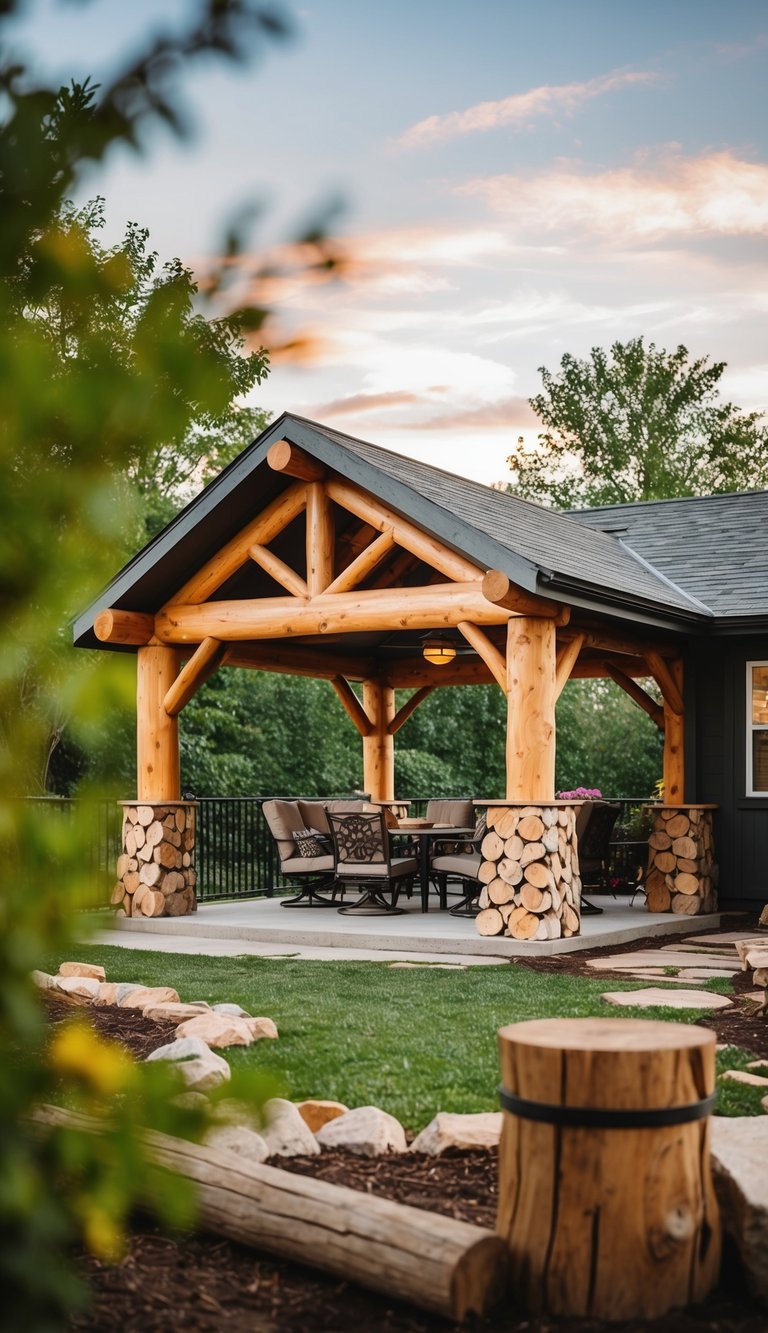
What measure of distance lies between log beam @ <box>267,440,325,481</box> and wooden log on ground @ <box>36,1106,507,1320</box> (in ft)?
26.5

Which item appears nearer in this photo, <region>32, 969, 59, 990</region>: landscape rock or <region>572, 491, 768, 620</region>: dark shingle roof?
<region>32, 969, 59, 990</region>: landscape rock

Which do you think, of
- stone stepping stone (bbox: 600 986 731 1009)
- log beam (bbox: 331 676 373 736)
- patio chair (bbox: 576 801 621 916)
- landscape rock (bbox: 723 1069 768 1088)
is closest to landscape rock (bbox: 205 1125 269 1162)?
landscape rock (bbox: 723 1069 768 1088)

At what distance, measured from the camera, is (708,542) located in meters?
15.2

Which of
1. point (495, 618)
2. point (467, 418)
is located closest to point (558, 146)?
point (495, 618)

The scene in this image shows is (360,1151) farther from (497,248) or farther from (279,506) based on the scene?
(497,248)

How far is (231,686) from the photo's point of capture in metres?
24.7

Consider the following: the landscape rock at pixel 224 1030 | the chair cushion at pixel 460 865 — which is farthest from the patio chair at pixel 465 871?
the landscape rock at pixel 224 1030

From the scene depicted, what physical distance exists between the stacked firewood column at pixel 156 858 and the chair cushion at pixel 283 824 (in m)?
1.26

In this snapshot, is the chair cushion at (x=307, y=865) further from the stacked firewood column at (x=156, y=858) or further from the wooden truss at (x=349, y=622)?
the wooden truss at (x=349, y=622)

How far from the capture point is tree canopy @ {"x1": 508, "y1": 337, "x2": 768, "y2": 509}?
38.5m

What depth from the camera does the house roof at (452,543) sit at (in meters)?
10.3

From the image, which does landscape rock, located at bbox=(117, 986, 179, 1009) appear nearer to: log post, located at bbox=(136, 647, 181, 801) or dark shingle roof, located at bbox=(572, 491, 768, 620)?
log post, located at bbox=(136, 647, 181, 801)

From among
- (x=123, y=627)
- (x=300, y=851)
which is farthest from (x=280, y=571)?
(x=300, y=851)

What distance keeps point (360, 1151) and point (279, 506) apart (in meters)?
8.29
